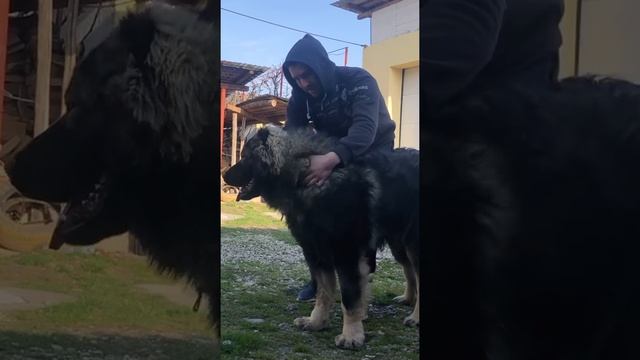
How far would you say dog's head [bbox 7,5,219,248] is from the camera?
3738 millimetres

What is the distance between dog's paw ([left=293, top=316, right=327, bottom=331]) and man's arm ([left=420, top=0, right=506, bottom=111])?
4.58 feet

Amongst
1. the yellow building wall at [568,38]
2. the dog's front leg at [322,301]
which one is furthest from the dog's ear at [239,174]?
the yellow building wall at [568,38]

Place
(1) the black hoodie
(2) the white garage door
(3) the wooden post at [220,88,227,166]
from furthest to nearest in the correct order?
(3) the wooden post at [220,88,227,166], (1) the black hoodie, (2) the white garage door

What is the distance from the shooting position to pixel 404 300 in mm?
3361

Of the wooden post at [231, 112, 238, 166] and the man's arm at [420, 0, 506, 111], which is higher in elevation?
the man's arm at [420, 0, 506, 111]

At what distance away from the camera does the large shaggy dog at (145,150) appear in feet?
12.2

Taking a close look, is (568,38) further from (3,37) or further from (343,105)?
(3,37)

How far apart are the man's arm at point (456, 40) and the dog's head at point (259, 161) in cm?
91

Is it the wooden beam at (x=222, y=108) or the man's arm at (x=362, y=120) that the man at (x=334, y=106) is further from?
the wooden beam at (x=222, y=108)

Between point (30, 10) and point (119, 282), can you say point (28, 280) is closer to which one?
point (119, 282)

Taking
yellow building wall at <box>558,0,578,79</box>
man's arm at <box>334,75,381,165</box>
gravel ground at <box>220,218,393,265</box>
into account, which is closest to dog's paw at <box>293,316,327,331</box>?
gravel ground at <box>220,218,393,265</box>

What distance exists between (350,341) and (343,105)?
4.32 ft

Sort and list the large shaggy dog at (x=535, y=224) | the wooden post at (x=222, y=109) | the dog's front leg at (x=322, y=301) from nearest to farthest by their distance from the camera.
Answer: the large shaggy dog at (x=535, y=224), the dog's front leg at (x=322, y=301), the wooden post at (x=222, y=109)

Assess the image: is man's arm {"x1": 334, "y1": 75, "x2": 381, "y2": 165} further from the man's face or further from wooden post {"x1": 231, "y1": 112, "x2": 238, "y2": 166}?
wooden post {"x1": 231, "y1": 112, "x2": 238, "y2": 166}
